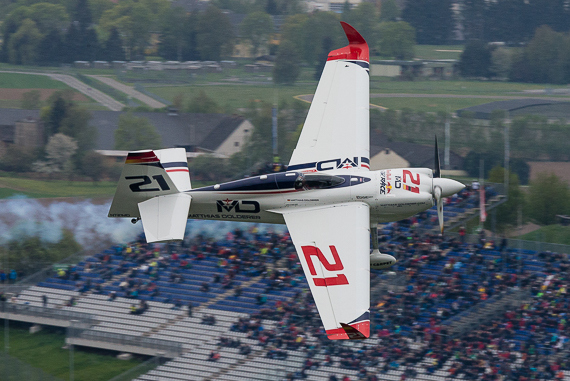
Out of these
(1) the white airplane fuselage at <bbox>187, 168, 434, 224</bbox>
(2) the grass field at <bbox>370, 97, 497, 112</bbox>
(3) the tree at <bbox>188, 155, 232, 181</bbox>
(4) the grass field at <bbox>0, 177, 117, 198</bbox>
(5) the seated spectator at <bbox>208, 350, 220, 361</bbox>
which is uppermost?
(1) the white airplane fuselage at <bbox>187, 168, 434, 224</bbox>

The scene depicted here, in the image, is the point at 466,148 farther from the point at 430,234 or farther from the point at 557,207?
the point at 430,234

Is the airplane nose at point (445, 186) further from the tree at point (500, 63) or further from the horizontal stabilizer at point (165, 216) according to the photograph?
the tree at point (500, 63)

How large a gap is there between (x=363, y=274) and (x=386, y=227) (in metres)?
13.5

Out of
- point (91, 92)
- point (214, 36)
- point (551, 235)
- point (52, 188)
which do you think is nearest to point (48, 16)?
point (214, 36)

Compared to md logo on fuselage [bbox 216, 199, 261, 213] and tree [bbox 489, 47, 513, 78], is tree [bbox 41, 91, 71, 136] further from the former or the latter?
tree [bbox 489, 47, 513, 78]

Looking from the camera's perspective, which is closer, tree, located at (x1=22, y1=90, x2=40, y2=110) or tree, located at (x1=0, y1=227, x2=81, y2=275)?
tree, located at (x1=0, y1=227, x2=81, y2=275)

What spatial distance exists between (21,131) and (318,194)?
43.8m

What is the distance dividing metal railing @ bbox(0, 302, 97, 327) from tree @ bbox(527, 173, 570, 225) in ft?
91.7

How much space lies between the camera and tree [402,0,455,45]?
91.4 metres

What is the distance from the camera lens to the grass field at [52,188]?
49.7 metres

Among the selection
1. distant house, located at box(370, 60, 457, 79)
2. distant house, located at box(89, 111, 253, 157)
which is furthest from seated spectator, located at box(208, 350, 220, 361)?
distant house, located at box(370, 60, 457, 79)

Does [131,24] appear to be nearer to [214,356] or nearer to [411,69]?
[411,69]

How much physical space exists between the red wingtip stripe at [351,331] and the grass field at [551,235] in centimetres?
2759

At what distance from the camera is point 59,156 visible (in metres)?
55.0
